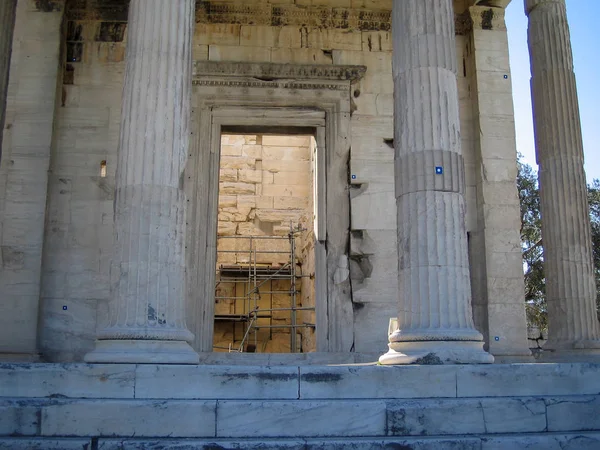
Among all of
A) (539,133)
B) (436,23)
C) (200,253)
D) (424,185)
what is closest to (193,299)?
(200,253)

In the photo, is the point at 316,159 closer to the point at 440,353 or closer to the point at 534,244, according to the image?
the point at 440,353

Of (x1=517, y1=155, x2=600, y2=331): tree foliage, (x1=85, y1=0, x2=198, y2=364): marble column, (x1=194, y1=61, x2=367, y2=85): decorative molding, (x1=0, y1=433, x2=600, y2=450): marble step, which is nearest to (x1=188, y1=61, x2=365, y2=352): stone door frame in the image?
(x1=194, y1=61, x2=367, y2=85): decorative molding

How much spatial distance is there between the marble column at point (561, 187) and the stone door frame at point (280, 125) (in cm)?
401

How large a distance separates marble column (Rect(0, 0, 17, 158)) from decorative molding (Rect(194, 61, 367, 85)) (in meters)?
3.99

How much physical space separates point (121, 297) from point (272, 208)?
1325cm

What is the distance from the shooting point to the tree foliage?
2792 centimetres

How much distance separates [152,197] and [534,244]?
21.8 metres

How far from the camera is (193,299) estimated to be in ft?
47.5

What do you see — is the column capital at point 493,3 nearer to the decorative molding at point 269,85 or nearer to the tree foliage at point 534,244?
the decorative molding at point 269,85

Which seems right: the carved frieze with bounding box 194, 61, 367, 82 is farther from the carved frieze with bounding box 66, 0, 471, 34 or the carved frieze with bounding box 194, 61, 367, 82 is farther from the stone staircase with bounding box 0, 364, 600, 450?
the stone staircase with bounding box 0, 364, 600, 450

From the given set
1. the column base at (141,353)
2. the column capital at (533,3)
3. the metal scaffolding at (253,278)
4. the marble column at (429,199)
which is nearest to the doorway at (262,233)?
the metal scaffolding at (253,278)

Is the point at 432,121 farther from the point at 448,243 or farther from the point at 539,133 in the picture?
the point at 539,133

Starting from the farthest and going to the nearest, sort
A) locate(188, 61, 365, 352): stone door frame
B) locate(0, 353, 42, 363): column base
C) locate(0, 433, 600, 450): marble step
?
locate(188, 61, 365, 352): stone door frame < locate(0, 353, 42, 363): column base < locate(0, 433, 600, 450): marble step

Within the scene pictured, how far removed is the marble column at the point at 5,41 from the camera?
41.2 feet
